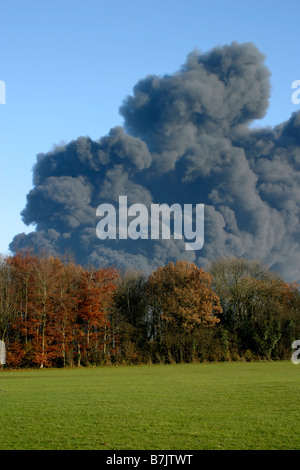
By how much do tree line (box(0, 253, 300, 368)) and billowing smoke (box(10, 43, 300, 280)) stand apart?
59.8 metres

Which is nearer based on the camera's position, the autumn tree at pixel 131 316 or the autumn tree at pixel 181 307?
the autumn tree at pixel 131 316

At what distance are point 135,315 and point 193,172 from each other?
77787 mm

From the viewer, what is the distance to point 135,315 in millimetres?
50719

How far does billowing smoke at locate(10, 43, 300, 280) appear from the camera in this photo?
113625 millimetres

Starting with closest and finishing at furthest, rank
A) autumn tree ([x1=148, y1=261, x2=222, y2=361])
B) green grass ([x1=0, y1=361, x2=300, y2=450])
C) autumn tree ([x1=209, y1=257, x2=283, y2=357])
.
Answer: green grass ([x1=0, y1=361, x2=300, y2=450])
autumn tree ([x1=148, y1=261, x2=222, y2=361])
autumn tree ([x1=209, y1=257, x2=283, y2=357])
